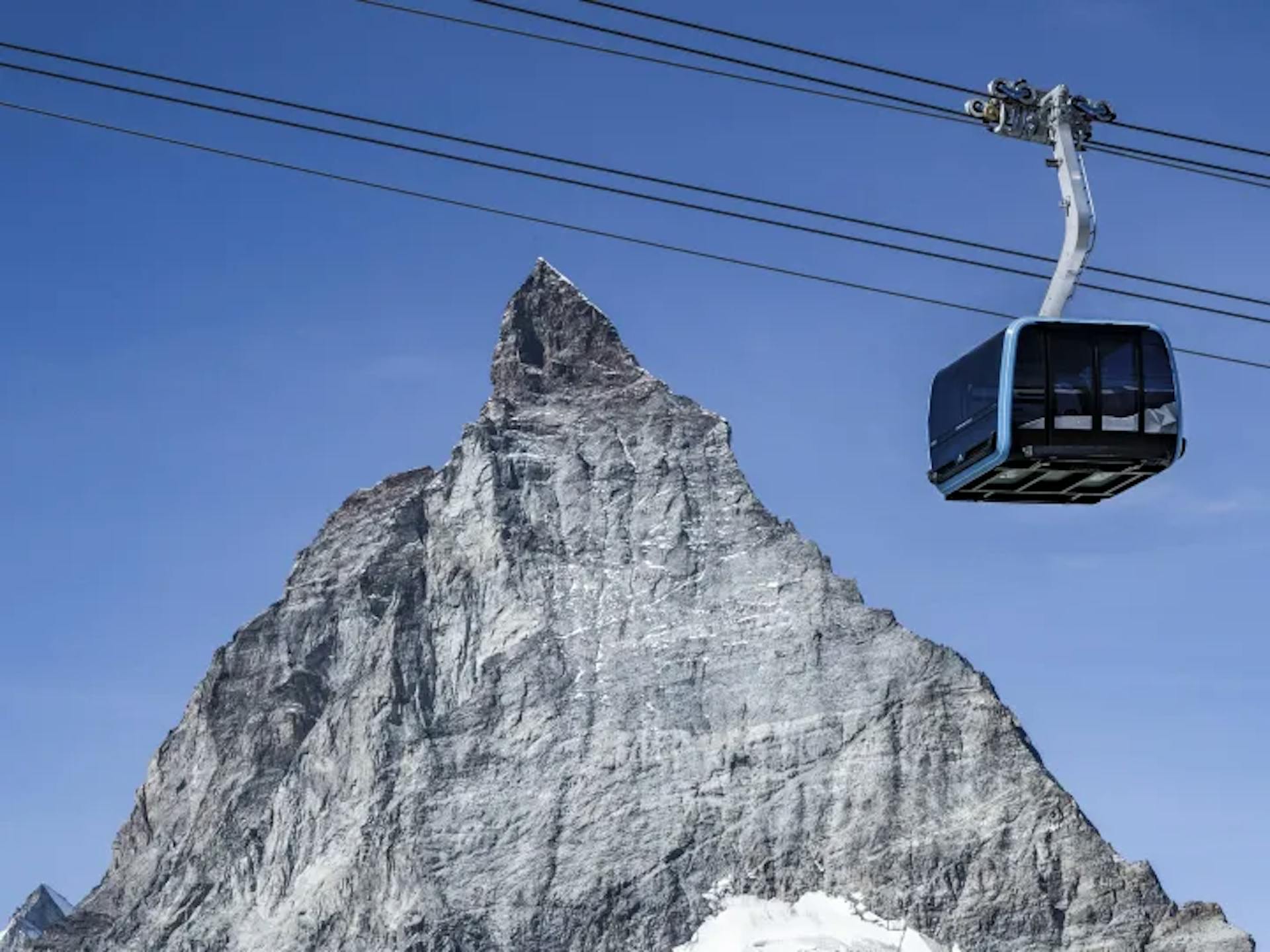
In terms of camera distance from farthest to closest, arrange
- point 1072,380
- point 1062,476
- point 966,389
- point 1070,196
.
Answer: point 966,389
point 1062,476
point 1072,380
point 1070,196

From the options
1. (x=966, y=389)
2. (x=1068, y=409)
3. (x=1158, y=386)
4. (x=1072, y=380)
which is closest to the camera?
(x=1072, y=380)

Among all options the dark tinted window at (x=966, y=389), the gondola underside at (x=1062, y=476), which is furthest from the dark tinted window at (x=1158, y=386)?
the dark tinted window at (x=966, y=389)

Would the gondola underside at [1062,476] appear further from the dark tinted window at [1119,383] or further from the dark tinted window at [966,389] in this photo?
the dark tinted window at [966,389]

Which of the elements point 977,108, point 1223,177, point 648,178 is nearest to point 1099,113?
point 977,108

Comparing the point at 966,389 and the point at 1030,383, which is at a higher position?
the point at 966,389

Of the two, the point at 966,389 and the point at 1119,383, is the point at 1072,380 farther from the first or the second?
the point at 966,389

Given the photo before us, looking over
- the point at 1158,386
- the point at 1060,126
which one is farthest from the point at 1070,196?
the point at 1158,386

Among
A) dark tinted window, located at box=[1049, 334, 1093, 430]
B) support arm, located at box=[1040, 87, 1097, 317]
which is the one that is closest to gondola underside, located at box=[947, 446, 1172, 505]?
dark tinted window, located at box=[1049, 334, 1093, 430]
